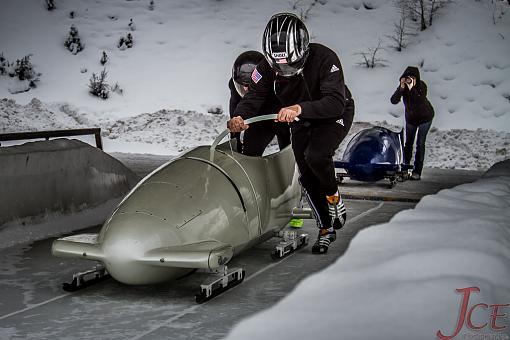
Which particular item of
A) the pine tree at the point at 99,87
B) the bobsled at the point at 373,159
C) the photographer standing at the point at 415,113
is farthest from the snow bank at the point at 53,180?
the pine tree at the point at 99,87

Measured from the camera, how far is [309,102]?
138 inches

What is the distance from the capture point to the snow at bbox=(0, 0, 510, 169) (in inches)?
509

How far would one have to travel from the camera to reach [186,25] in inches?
709

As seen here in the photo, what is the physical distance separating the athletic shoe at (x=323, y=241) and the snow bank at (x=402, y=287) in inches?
5.4

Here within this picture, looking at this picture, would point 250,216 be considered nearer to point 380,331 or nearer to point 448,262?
point 448,262

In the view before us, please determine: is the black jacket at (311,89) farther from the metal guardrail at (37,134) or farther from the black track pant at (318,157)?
the metal guardrail at (37,134)

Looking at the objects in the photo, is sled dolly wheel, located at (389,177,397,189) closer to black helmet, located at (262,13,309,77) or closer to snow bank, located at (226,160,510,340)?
snow bank, located at (226,160,510,340)

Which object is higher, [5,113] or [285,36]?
[285,36]

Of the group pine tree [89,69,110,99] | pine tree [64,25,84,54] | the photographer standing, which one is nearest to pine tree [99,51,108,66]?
pine tree [64,25,84,54]

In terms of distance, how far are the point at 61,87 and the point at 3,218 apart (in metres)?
11.8

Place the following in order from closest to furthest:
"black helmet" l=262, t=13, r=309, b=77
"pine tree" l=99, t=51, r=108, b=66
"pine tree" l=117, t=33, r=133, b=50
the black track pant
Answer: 1. "black helmet" l=262, t=13, r=309, b=77
2. the black track pant
3. "pine tree" l=99, t=51, r=108, b=66
4. "pine tree" l=117, t=33, r=133, b=50

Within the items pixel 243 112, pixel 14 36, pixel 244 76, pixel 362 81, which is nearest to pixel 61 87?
pixel 14 36

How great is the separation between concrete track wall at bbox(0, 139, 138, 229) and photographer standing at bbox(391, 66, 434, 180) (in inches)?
146

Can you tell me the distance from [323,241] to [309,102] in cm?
79
